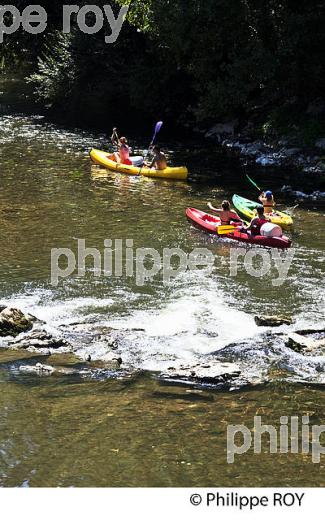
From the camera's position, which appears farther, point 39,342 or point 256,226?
point 256,226

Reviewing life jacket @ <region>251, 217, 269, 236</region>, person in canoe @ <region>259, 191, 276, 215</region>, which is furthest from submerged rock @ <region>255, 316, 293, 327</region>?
person in canoe @ <region>259, 191, 276, 215</region>

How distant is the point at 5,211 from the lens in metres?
16.8

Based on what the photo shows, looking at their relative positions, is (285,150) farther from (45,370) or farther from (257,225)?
(45,370)

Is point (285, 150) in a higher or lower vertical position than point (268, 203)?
higher

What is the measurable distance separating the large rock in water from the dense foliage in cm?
1155

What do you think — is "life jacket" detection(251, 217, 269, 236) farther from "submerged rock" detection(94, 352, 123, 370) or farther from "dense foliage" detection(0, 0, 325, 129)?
"dense foliage" detection(0, 0, 325, 129)

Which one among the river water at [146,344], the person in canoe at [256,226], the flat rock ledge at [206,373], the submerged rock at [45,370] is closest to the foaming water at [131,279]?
the river water at [146,344]

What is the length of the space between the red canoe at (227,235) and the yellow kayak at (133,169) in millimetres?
3372

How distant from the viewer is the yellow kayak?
1952 centimetres

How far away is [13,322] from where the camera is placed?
11.0m

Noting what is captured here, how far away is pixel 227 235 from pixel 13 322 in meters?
5.64

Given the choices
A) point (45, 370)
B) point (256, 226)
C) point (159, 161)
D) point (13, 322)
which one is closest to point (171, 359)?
point (45, 370)

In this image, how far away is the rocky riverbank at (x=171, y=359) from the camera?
9805 mm

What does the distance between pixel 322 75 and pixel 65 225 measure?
9334 mm
